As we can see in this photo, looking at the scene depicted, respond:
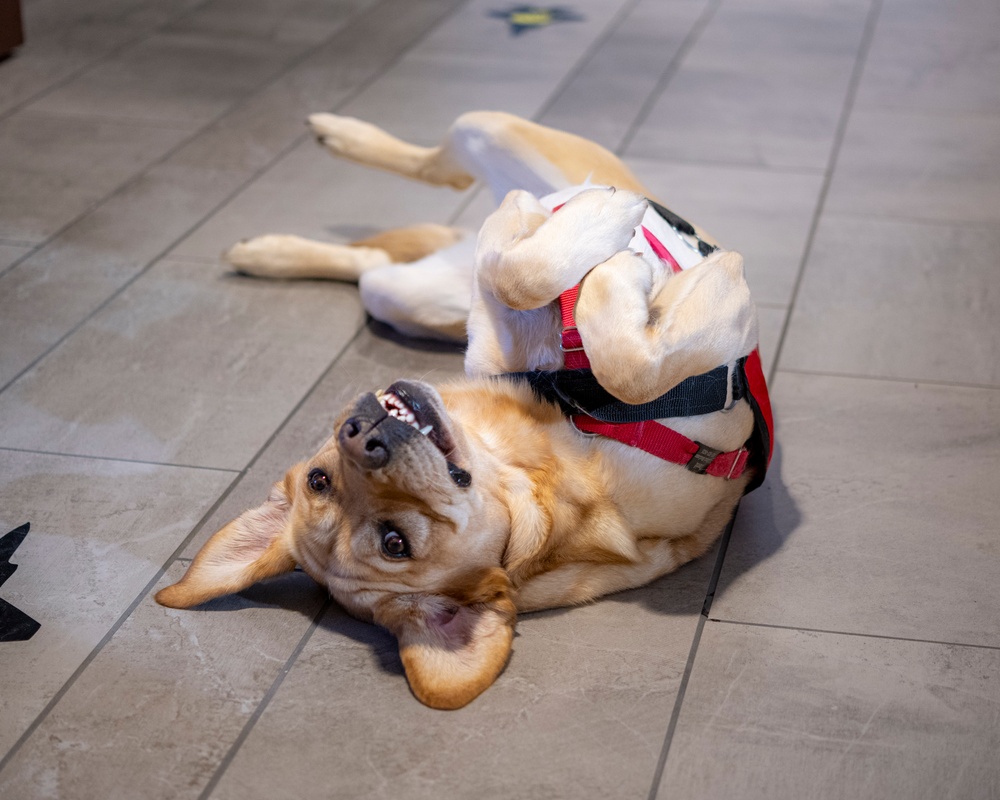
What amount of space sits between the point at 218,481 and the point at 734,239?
7.72ft

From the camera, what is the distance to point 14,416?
3387 millimetres

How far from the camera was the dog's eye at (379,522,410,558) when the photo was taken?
2.34 meters

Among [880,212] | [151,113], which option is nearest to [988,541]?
[880,212]

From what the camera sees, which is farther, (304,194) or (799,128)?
(799,128)

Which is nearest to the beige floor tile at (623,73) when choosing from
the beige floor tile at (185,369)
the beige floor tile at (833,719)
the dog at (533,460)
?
the beige floor tile at (185,369)

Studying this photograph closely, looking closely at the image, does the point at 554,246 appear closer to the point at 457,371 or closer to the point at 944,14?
the point at 457,371

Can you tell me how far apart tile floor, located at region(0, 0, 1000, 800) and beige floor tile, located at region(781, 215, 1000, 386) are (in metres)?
0.02

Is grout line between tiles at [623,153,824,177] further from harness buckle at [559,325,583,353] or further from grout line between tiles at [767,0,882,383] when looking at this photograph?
Answer: harness buckle at [559,325,583,353]

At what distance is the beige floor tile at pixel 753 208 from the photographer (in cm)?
418

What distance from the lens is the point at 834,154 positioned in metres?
5.16

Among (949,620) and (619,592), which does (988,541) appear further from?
(619,592)

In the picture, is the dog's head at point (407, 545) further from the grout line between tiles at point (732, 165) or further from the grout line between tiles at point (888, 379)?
the grout line between tiles at point (732, 165)

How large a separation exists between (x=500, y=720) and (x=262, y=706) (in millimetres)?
534

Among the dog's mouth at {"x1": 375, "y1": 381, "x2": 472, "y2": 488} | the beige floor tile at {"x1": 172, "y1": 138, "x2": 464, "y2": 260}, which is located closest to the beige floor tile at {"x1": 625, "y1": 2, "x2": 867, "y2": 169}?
the beige floor tile at {"x1": 172, "y1": 138, "x2": 464, "y2": 260}
